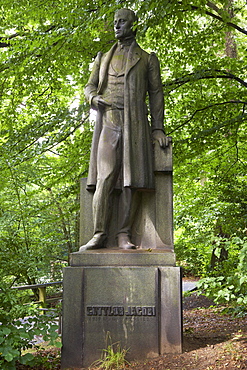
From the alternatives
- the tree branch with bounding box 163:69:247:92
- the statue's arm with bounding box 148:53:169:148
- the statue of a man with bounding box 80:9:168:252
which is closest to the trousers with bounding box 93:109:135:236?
the statue of a man with bounding box 80:9:168:252

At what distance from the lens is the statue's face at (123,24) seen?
5750mm

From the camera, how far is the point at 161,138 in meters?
5.59

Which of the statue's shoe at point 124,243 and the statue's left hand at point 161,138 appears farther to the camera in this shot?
the statue's left hand at point 161,138

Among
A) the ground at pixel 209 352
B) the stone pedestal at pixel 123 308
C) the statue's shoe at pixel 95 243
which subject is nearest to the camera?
the ground at pixel 209 352

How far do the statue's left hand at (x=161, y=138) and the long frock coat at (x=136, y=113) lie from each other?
0.22 ft

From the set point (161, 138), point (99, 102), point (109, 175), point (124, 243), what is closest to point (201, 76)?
point (161, 138)

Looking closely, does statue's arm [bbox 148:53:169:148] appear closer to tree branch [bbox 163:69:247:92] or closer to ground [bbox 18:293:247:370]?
ground [bbox 18:293:247:370]

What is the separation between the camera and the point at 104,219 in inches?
209

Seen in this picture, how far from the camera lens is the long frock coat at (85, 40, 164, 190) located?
211 inches

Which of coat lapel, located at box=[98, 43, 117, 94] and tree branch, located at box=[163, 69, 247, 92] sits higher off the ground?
tree branch, located at box=[163, 69, 247, 92]

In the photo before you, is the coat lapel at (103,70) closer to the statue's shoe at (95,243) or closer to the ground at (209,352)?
the statue's shoe at (95,243)

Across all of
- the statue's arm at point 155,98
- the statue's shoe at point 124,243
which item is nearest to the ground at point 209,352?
the statue's shoe at point 124,243

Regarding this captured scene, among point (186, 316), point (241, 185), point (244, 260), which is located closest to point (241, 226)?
point (241, 185)

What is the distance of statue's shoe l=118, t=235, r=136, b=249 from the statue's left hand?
1226 mm
